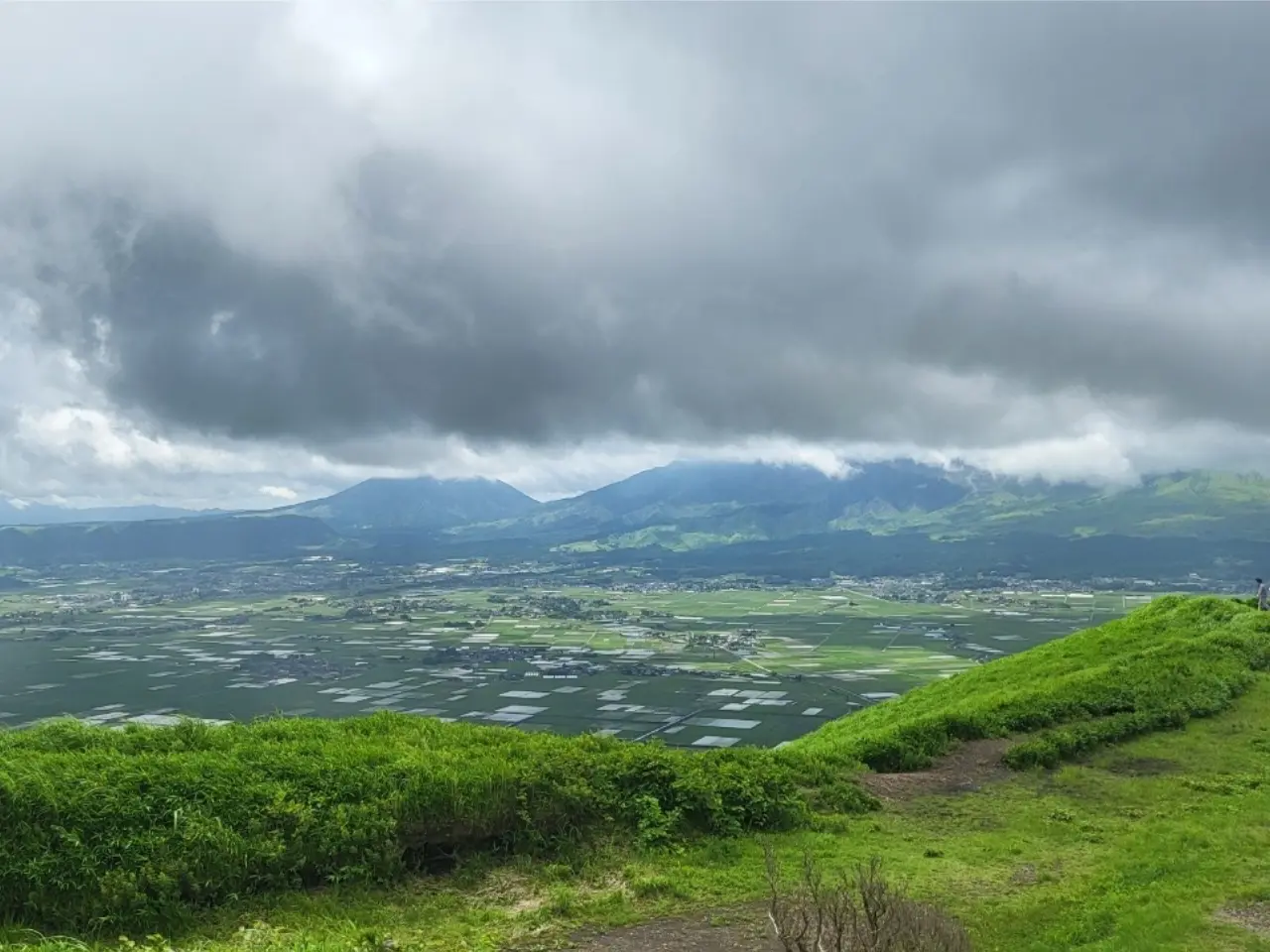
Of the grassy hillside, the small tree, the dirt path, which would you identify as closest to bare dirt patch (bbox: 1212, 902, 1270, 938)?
the grassy hillside

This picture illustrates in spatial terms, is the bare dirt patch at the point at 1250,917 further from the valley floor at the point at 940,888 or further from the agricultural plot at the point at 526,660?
the agricultural plot at the point at 526,660

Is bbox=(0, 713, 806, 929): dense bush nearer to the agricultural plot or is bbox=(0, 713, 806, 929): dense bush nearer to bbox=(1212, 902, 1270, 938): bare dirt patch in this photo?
bbox=(1212, 902, 1270, 938): bare dirt patch

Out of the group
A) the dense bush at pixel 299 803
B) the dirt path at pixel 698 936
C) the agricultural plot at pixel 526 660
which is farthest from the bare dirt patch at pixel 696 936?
the agricultural plot at pixel 526 660

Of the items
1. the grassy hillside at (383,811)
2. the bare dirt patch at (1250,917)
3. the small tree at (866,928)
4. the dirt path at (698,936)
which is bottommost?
the bare dirt patch at (1250,917)

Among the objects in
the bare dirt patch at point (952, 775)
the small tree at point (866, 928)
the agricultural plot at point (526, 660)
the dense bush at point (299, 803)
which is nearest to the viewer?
the small tree at point (866, 928)

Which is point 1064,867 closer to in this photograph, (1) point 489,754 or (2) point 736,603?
(1) point 489,754

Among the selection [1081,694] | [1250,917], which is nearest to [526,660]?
[1081,694]
